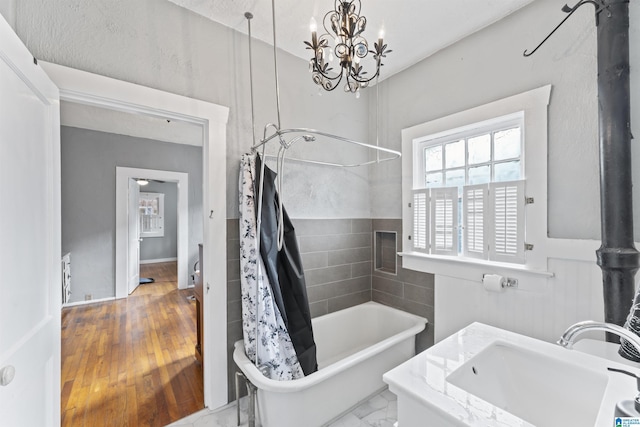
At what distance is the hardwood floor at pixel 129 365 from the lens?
187 centimetres

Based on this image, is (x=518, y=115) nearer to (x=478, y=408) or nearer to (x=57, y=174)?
(x=478, y=408)

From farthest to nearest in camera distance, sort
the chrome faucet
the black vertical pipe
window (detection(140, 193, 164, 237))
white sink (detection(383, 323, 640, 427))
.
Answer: window (detection(140, 193, 164, 237)), the black vertical pipe, white sink (detection(383, 323, 640, 427)), the chrome faucet

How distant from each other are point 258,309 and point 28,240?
1.12 metres

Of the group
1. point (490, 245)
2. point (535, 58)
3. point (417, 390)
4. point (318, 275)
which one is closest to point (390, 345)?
point (318, 275)

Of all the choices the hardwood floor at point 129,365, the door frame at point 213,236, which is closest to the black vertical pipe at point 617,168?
the door frame at point 213,236

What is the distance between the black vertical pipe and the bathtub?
4.07 feet

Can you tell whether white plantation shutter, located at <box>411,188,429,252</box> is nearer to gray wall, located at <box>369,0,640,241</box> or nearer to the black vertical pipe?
gray wall, located at <box>369,0,640,241</box>

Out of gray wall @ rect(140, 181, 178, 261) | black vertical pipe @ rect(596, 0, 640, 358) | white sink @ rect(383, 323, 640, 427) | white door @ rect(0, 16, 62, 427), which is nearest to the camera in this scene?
white sink @ rect(383, 323, 640, 427)

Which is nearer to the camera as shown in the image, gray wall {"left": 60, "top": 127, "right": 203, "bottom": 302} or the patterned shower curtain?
the patterned shower curtain

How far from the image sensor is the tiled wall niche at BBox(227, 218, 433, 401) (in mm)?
2424

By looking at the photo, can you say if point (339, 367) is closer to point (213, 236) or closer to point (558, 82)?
point (213, 236)

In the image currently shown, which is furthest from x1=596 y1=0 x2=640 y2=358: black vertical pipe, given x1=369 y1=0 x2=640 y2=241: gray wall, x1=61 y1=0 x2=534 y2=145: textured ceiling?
x1=61 y1=0 x2=534 y2=145: textured ceiling

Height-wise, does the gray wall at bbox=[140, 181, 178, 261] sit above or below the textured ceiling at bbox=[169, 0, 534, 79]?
below

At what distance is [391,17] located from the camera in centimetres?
192
